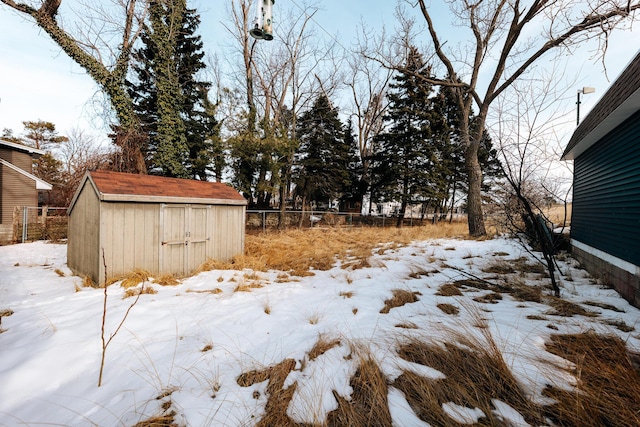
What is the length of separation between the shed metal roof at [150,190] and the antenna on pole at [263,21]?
3.87m

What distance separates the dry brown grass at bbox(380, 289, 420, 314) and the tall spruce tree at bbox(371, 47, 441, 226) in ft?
50.1

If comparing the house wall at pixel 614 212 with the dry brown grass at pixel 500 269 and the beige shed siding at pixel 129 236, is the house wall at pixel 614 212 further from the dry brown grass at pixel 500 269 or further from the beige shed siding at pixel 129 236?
the beige shed siding at pixel 129 236

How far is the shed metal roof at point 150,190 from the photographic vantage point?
5.23 meters

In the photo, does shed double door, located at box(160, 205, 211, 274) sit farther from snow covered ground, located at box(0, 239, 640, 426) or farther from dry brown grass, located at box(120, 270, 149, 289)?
snow covered ground, located at box(0, 239, 640, 426)

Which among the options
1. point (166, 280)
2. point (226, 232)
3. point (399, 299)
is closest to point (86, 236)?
point (166, 280)

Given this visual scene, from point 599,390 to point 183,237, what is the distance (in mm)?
6894

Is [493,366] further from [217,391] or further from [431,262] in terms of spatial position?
[431,262]

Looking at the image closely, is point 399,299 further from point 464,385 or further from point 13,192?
point 13,192

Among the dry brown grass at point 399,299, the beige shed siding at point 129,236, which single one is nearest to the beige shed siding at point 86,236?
the beige shed siding at point 129,236

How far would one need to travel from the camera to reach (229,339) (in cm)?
295

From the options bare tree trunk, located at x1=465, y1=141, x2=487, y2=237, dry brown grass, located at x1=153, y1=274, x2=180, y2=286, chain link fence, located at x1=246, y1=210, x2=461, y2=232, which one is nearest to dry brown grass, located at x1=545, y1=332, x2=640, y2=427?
dry brown grass, located at x1=153, y1=274, x2=180, y2=286

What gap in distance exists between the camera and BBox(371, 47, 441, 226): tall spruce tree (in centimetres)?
1823

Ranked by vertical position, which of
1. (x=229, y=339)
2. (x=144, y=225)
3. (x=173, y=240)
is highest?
Result: (x=144, y=225)

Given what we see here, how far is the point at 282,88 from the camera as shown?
57.3 ft
